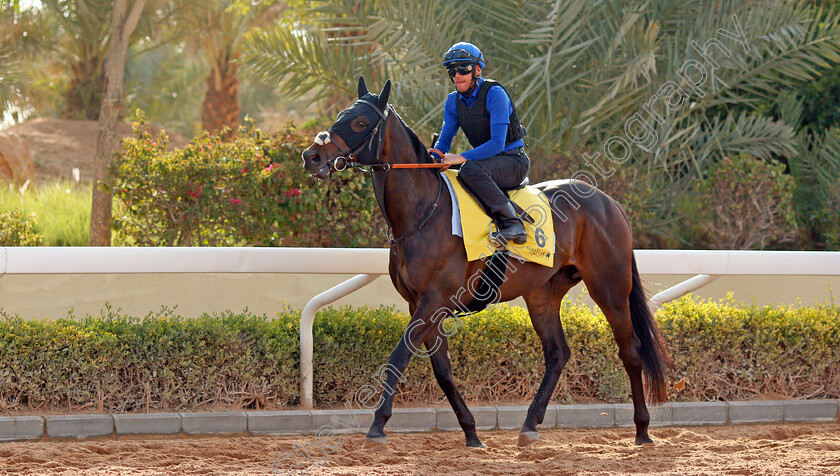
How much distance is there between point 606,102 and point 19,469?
871 cm

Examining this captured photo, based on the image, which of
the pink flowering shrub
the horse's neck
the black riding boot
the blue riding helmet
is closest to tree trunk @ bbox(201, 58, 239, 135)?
the pink flowering shrub

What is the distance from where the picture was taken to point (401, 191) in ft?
18.7

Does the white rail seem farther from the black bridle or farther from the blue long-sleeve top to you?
the blue long-sleeve top

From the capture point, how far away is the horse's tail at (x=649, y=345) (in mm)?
6457

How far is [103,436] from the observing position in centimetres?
573

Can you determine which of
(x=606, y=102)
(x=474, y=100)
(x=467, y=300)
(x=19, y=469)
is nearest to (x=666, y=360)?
(x=467, y=300)

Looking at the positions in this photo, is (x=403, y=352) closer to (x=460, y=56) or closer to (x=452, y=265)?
(x=452, y=265)

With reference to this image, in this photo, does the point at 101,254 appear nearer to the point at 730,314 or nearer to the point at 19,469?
the point at 19,469

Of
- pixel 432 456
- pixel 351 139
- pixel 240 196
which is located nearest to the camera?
pixel 351 139

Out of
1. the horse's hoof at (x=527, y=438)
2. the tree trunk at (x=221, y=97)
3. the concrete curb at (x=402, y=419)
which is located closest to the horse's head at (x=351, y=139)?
the concrete curb at (x=402, y=419)

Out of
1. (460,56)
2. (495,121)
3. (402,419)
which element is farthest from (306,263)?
(460,56)

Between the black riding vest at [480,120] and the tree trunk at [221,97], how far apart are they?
1947 cm

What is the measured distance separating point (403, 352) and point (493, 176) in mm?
1307

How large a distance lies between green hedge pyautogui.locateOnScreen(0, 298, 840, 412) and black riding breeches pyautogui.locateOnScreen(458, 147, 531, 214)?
51.7 inches
